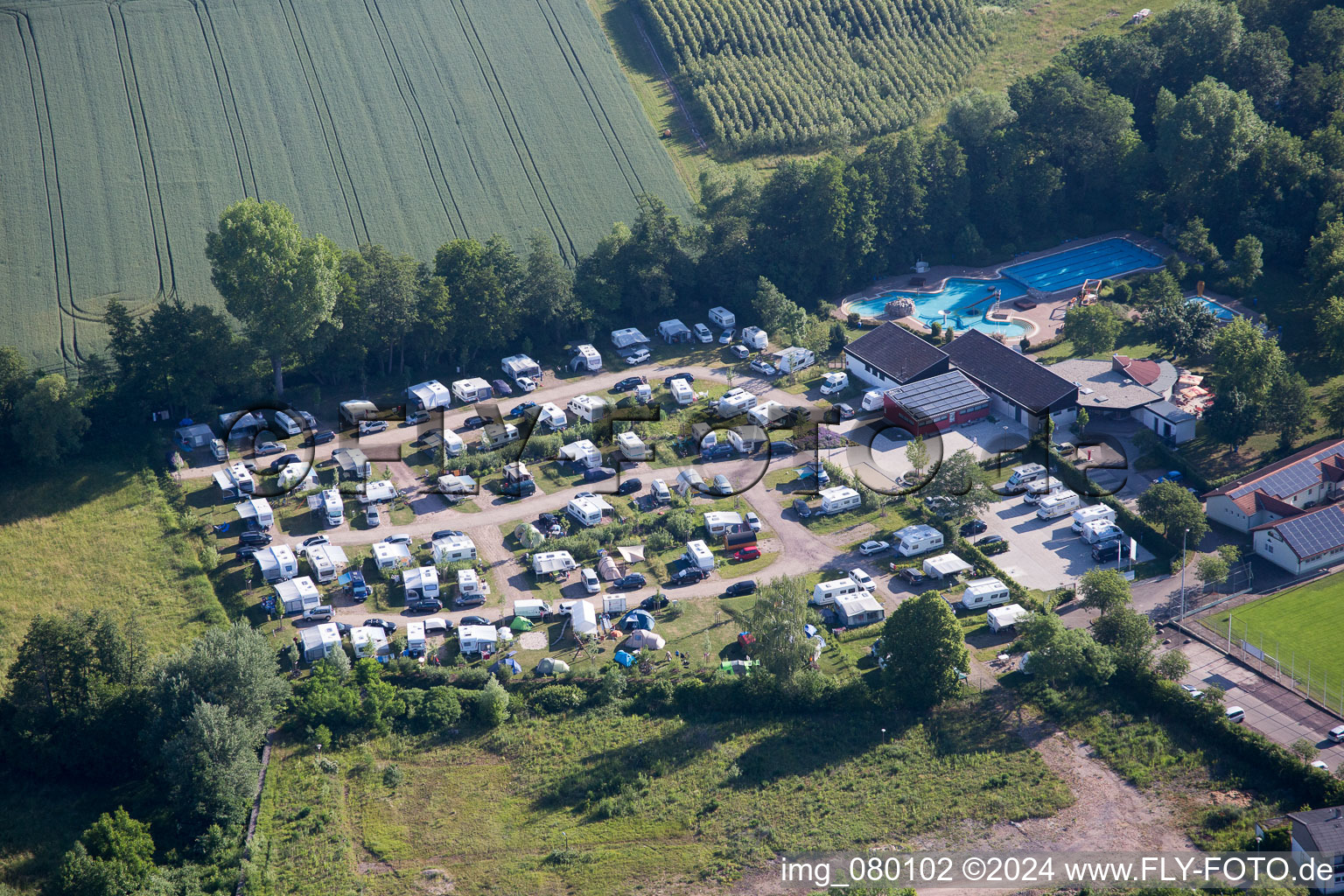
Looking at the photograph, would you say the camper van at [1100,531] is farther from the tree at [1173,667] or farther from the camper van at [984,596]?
the tree at [1173,667]

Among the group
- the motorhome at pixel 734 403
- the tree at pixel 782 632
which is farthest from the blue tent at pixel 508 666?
the motorhome at pixel 734 403

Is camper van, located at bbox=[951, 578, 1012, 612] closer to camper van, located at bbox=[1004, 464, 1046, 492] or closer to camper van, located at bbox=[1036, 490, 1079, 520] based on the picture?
camper van, located at bbox=[1036, 490, 1079, 520]

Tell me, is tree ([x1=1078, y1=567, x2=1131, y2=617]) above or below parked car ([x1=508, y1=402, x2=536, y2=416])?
below

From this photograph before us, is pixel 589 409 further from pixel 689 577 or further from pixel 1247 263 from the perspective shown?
pixel 1247 263

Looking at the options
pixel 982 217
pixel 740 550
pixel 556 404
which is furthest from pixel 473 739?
pixel 982 217

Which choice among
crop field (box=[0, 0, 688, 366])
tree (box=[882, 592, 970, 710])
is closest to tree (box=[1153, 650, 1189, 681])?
tree (box=[882, 592, 970, 710])

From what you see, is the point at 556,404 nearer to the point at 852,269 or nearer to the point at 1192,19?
the point at 852,269

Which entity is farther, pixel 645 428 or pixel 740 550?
pixel 645 428
